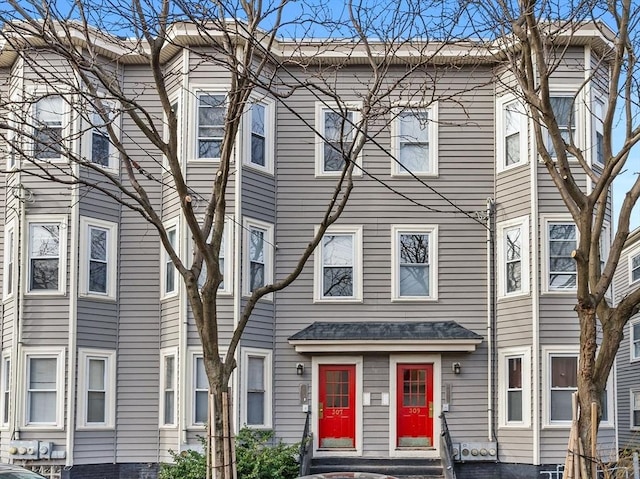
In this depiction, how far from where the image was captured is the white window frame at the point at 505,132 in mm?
19969

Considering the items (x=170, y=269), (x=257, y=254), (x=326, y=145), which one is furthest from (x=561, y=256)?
(x=170, y=269)

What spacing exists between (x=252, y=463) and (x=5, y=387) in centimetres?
694

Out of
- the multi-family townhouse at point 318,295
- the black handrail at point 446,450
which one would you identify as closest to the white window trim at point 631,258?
the multi-family townhouse at point 318,295

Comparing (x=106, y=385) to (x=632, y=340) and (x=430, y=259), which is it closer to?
(x=430, y=259)

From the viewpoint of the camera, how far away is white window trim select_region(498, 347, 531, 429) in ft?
62.5

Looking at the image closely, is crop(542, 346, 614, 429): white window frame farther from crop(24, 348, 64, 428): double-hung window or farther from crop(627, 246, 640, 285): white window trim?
crop(627, 246, 640, 285): white window trim

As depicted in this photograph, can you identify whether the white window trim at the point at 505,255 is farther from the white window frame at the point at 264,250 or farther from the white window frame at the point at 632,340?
the white window frame at the point at 632,340

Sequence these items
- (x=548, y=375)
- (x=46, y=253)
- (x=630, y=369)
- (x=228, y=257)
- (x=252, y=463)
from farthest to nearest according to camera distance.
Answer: (x=630, y=369) → (x=46, y=253) → (x=228, y=257) → (x=548, y=375) → (x=252, y=463)

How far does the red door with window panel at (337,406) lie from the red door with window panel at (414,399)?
105 centimetres

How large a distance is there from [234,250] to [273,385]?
3.14m

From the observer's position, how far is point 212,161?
20109mm

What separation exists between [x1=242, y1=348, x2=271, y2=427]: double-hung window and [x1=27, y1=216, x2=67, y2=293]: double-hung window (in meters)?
4.45

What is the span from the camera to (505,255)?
66.3 feet

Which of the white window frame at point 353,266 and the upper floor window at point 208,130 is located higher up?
the upper floor window at point 208,130
